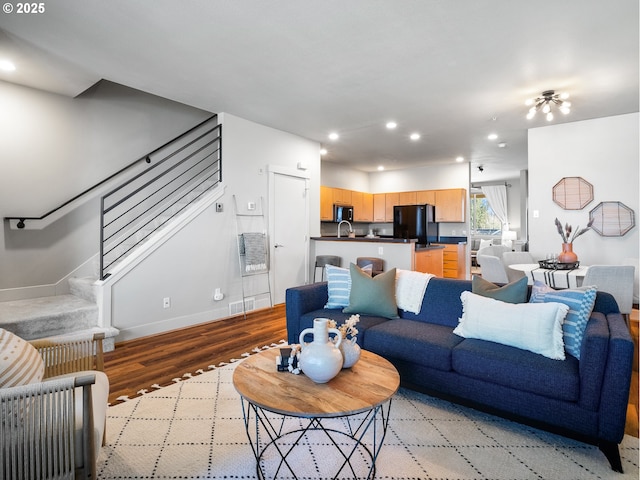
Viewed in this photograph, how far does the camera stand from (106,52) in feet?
10.3

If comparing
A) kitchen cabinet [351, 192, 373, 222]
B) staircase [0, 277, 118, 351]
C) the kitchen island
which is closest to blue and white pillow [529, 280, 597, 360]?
the kitchen island

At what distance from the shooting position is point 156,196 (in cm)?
513

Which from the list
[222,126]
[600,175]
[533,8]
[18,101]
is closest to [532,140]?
[600,175]

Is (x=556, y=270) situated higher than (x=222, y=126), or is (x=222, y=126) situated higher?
(x=222, y=126)

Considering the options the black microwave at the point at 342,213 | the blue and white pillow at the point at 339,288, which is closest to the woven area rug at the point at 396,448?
the blue and white pillow at the point at 339,288

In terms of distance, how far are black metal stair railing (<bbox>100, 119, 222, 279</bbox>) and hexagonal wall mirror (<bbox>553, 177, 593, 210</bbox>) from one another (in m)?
4.92

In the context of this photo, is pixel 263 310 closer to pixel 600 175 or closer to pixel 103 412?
pixel 103 412

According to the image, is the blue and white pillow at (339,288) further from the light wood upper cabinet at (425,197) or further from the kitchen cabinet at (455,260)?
the light wood upper cabinet at (425,197)

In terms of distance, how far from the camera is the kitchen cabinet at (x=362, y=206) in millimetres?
8680

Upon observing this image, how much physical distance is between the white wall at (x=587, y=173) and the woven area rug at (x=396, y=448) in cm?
388

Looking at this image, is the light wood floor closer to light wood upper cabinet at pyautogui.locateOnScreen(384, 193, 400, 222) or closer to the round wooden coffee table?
the round wooden coffee table

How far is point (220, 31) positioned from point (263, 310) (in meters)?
3.64

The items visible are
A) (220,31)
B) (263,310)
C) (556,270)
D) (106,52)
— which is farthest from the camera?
(263,310)

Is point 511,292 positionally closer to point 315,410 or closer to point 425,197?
point 315,410
